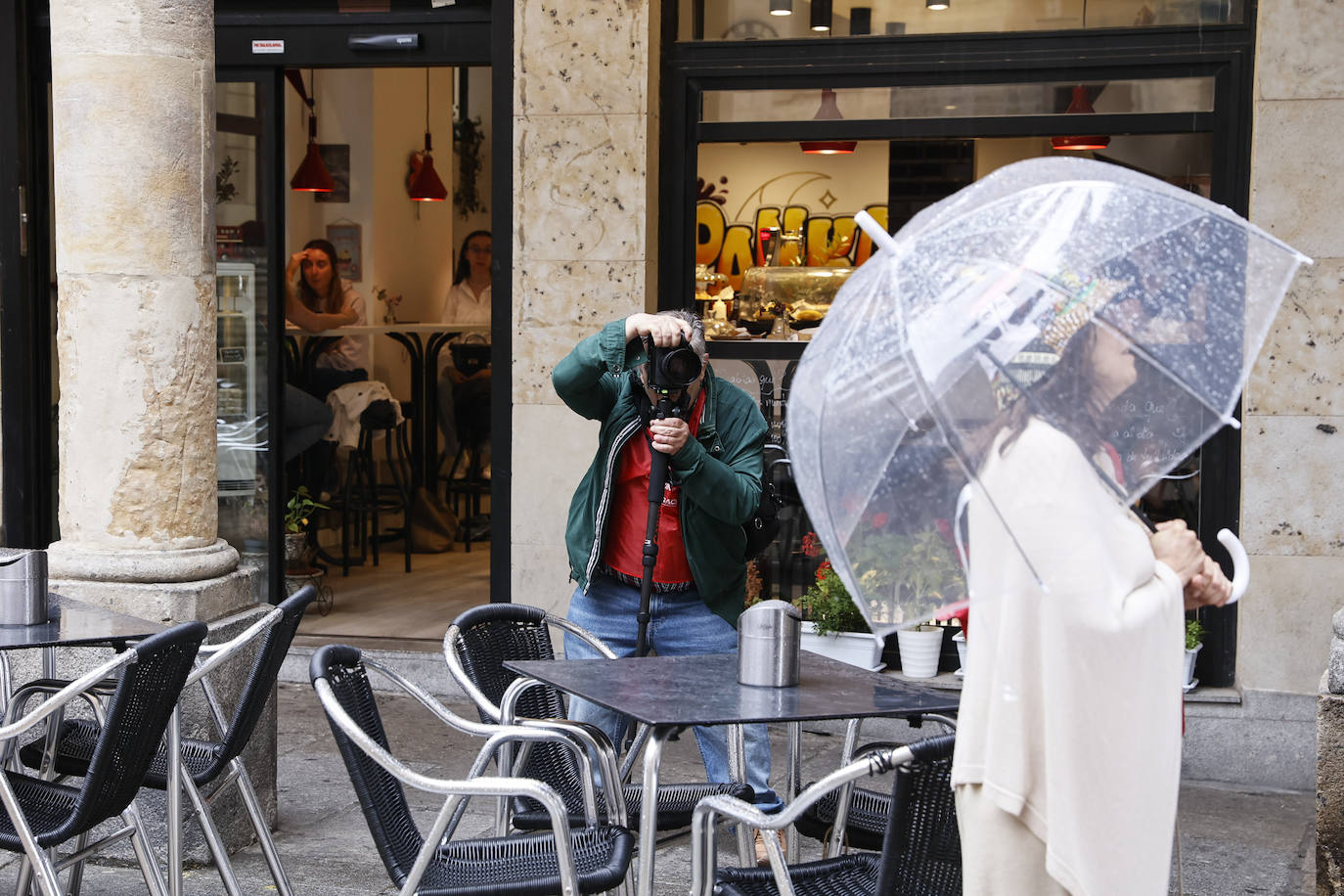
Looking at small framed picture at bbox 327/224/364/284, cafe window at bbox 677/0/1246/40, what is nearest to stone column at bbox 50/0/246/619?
cafe window at bbox 677/0/1246/40

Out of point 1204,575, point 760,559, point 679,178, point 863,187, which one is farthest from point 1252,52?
point 1204,575

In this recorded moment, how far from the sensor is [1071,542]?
89.8 inches

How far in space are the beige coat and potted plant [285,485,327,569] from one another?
700 cm

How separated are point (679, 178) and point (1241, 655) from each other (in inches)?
128

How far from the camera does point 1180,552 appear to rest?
2.50 metres

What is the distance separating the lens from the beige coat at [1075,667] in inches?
89.9

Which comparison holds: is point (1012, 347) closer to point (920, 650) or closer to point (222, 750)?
point (222, 750)

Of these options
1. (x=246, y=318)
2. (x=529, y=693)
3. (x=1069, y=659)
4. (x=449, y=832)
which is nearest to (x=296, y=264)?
(x=246, y=318)

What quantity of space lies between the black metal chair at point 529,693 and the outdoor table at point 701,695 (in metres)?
0.19

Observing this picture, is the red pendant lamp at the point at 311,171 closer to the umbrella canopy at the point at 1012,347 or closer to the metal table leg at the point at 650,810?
the metal table leg at the point at 650,810

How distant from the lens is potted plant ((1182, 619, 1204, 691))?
638cm

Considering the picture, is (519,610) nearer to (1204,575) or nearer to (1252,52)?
(1204,575)

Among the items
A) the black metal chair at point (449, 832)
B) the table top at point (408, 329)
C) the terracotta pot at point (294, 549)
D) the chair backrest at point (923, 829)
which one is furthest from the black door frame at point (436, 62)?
the chair backrest at point (923, 829)

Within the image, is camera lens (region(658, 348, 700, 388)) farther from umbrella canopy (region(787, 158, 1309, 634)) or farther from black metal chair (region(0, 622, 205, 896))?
umbrella canopy (region(787, 158, 1309, 634))
